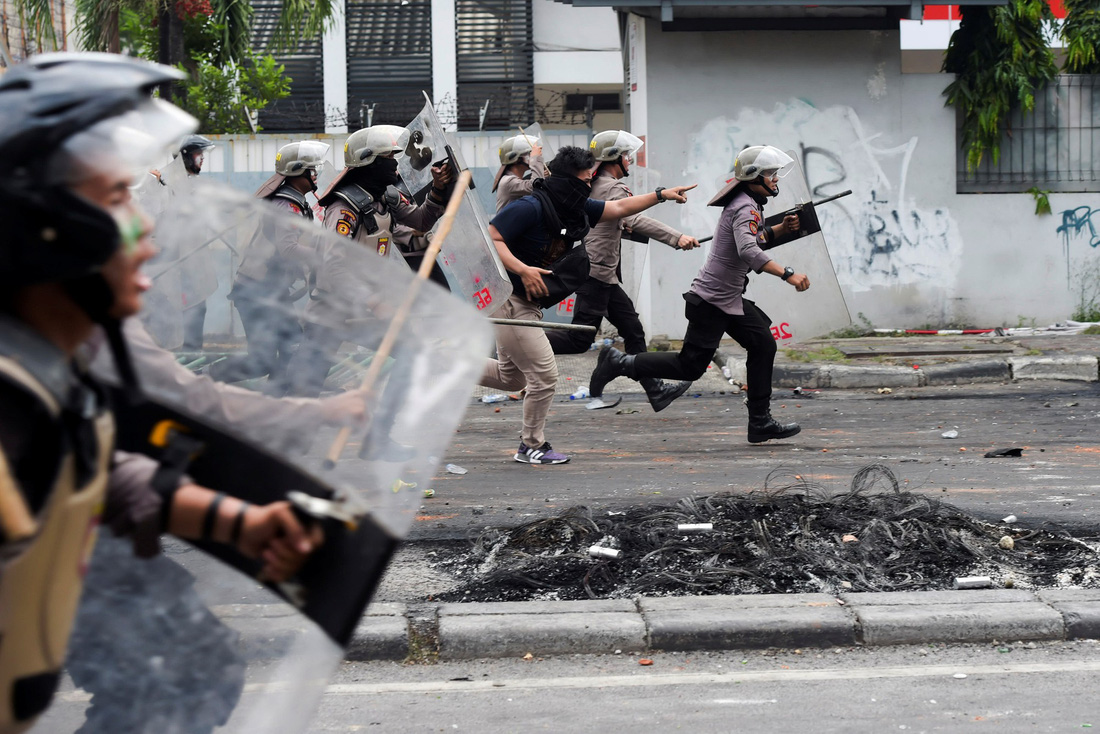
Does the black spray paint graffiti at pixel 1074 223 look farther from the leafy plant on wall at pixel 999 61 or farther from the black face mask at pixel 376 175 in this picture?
the black face mask at pixel 376 175

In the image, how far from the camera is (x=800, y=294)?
9305 mm

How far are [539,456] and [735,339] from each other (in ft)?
4.82

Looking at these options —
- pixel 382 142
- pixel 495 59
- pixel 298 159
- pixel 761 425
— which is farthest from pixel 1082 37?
pixel 495 59

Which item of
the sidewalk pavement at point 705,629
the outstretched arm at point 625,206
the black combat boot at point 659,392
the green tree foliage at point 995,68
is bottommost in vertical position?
the sidewalk pavement at point 705,629

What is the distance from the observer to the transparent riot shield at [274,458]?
170 centimetres

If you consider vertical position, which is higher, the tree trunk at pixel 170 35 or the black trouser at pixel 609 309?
the tree trunk at pixel 170 35

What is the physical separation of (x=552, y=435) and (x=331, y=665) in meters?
6.64

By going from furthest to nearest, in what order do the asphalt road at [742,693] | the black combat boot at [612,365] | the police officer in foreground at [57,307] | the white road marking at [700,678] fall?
the black combat boot at [612,365]
the white road marking at [700,678]
the asphalt road at [742,693]
the police officer in foreground at [57,307]

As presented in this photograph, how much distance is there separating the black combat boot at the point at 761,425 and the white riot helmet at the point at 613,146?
2.26 meters

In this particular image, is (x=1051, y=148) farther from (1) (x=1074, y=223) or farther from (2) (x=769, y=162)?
(2) (x=769, y=162)

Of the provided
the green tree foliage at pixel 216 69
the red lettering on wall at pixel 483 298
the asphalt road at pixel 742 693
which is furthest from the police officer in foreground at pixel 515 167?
the green tree foliage at pixel 216 69

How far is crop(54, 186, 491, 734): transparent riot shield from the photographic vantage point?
5.58 feet

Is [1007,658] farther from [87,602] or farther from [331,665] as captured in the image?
[87,602]

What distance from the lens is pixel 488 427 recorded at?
28.9 ft
